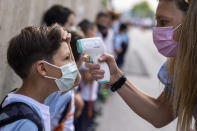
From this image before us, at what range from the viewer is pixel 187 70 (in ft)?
5.91

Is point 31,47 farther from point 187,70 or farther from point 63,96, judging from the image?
point 187,70

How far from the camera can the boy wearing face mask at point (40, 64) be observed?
1752mm

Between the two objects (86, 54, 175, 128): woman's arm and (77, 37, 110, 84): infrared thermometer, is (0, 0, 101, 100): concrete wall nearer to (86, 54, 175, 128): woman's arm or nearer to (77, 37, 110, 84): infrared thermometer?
(77, 37, 110, 84): infrared thermometer

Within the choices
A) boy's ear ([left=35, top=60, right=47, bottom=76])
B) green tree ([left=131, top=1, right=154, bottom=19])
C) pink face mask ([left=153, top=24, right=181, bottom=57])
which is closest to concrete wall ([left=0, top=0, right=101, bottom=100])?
boy's ear ([left=35, top=60, right=47, bottom=76])

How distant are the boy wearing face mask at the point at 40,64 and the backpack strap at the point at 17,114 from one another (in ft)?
0.21

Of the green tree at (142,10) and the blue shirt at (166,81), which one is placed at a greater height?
the blue shirt at (166,81)

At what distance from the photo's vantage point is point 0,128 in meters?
1.53

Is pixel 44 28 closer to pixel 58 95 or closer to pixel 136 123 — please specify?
pixel 58 95

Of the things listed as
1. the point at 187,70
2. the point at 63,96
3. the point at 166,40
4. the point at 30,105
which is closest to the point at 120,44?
the point at 63,96

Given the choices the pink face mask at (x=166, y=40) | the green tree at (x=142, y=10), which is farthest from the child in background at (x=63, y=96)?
the green tree at (x=142, y=10)

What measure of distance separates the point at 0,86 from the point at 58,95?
42cm

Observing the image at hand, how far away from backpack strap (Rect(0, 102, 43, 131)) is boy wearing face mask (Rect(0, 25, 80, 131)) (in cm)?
6

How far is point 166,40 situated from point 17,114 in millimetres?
1157

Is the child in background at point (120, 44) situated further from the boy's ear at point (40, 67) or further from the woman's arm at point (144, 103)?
the boy's ear at point (40, 67)
